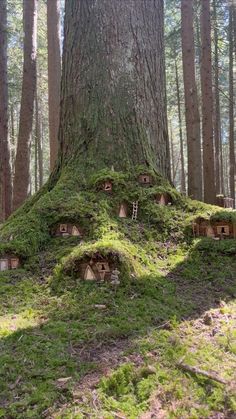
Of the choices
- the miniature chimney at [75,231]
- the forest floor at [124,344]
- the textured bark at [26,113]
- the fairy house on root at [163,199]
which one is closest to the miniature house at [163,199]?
the fairy house on root at [163,199]

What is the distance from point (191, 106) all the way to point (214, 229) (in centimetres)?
724

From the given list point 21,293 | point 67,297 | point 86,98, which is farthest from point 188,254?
point 86,98

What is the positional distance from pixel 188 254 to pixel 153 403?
1748 mm

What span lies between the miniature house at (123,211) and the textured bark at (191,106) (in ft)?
21.0

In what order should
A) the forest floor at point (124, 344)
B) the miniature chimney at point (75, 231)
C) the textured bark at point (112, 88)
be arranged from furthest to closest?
the textured bark at point (112, 88)
the miniature chimney at point (75, 231)
the forest floor at point (124, 344)

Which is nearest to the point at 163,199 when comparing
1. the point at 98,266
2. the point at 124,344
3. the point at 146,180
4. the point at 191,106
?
the point at 146,180

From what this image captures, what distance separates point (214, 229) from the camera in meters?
3.60

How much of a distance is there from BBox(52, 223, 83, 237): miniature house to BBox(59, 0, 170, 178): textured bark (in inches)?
28.9

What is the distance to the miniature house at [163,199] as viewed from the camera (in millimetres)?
3887

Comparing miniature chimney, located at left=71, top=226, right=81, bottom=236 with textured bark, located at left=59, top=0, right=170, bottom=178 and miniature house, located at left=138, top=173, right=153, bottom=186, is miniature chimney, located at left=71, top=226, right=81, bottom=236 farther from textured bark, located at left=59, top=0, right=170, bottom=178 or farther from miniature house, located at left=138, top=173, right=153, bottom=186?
miniature house, located at left=138, top=173, right=153, bottom=186

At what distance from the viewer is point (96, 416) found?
1.79 m

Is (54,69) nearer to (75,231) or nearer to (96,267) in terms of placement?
(75,231)

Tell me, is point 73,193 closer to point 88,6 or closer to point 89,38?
point 89,38

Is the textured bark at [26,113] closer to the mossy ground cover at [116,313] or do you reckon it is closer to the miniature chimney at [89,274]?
the mossy ground cover at [116,313]
